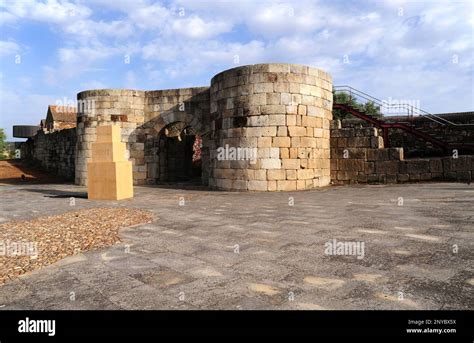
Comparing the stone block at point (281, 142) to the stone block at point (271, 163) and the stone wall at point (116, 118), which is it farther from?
the stone wall at point (116, 118)

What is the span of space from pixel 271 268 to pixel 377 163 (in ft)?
29.5

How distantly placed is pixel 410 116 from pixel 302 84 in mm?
7273

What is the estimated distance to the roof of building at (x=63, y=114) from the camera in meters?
39.3

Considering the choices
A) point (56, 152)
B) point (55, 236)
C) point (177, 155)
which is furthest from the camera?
point (56, 152)

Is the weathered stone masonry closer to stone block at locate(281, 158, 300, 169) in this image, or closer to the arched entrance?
stone block at locate(281, 158, 300, 169)

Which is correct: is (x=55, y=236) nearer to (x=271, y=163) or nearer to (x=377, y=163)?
(x=271, y=163)

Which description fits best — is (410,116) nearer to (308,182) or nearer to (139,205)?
(308,182)

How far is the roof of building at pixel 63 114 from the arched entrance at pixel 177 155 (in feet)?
87.6

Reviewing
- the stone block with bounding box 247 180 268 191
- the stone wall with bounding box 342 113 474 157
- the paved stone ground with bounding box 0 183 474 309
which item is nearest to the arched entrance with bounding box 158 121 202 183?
the stone block with bounding box 247 180 268 191

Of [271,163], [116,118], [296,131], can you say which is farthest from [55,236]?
[116,118]

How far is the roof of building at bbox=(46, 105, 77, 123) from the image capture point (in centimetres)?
3934

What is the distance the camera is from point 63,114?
4081cm
